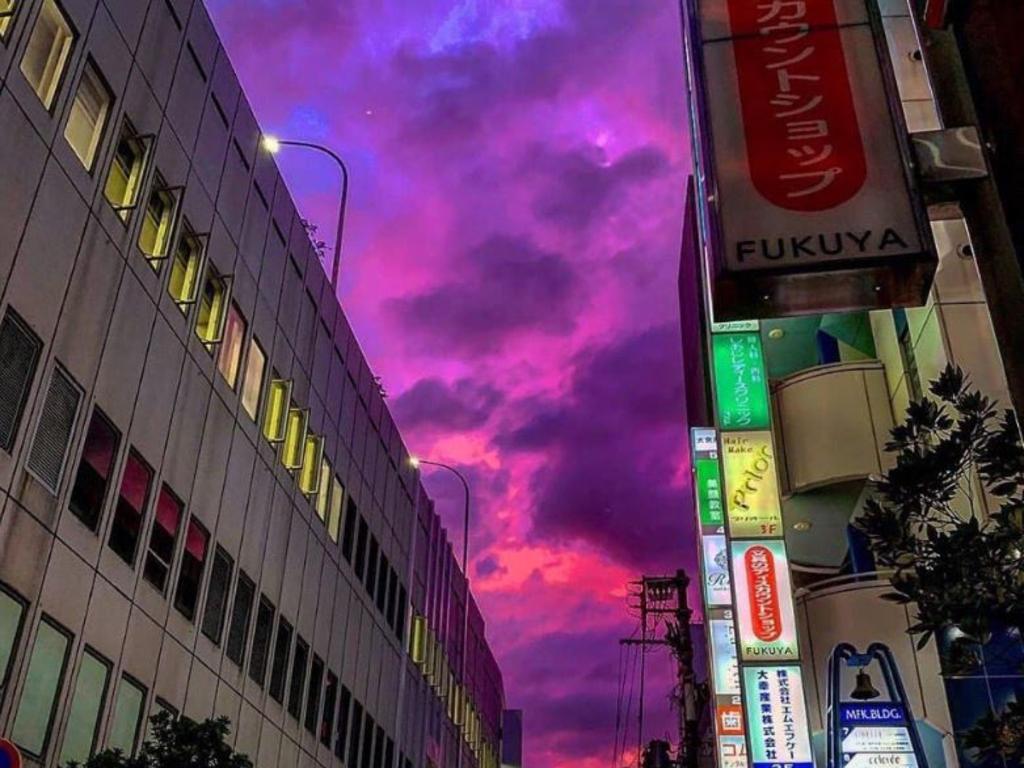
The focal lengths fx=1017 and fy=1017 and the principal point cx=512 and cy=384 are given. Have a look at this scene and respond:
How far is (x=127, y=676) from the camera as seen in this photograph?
1894cm

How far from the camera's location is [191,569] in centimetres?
2203

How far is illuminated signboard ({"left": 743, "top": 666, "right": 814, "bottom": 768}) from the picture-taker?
18828 millimetres

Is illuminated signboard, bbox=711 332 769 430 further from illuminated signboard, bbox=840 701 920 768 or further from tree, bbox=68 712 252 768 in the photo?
tree, bbox=68 712 252 768

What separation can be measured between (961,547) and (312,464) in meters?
24.3

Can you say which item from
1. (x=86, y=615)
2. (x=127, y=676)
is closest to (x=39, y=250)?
(x=86, y=615)

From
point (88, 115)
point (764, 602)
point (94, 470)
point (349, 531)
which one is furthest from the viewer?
point (349, 531)

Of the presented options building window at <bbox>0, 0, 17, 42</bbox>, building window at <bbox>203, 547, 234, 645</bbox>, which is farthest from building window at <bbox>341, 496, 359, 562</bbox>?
building window at <bbox>0, 0, 17, 42</bbox>

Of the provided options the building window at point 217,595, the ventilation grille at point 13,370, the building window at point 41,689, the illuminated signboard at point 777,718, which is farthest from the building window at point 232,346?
the illuminated signboard at point 777,718

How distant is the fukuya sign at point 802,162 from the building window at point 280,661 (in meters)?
22.3

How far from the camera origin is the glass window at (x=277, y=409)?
26891 mm

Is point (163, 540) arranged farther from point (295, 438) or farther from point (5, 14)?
point (5, 14)

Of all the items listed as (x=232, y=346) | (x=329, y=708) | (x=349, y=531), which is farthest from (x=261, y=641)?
(x=349, y=531)

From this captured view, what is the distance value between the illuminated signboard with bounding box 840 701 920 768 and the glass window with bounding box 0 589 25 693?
547 inches

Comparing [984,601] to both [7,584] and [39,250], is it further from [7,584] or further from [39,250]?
[39,250]
